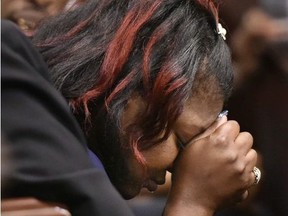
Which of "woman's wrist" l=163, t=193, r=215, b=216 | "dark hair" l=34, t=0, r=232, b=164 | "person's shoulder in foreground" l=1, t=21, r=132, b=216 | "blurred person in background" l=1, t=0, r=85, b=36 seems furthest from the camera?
"blurred person in background" l=1, t=0, r=85, b=36

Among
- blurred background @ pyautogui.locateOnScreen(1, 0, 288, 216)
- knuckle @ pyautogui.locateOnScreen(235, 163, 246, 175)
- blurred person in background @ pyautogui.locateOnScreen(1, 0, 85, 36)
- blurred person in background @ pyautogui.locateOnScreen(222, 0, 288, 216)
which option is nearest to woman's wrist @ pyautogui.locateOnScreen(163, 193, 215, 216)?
knuckle @ pyautogui.locateOnScreen(235, 163, 246, 175)

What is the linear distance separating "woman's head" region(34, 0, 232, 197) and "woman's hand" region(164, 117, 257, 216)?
43 mm

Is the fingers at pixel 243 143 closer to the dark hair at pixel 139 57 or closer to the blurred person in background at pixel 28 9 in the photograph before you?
the dark hair at pixel 139 57

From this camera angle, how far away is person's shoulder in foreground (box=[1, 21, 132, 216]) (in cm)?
152

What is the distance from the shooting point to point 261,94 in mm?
3293

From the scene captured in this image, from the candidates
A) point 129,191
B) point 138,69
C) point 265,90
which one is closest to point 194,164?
point 129,191

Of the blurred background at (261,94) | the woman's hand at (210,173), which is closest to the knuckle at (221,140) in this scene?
the woman's hand at (210,173)

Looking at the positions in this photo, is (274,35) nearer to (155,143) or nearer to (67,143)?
(155,143)

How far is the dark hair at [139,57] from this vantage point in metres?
1.89

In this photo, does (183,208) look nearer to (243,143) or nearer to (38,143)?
(243,143)

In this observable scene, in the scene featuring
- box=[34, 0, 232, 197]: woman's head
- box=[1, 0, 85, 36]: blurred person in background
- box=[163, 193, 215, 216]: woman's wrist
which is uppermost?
box=[34, 0, 232, 197]: woman's head

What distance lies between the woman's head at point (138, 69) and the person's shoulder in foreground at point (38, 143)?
302mm

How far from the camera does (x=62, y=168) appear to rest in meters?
1.55

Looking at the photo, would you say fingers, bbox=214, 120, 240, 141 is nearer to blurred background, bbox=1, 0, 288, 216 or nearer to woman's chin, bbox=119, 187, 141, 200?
woman's chin, bbox=119, 187, 141, 200
